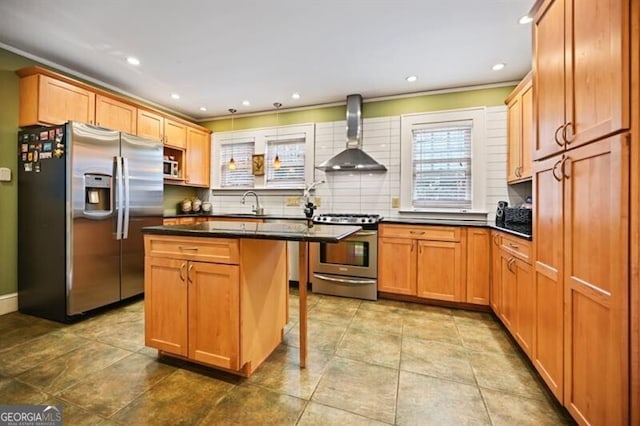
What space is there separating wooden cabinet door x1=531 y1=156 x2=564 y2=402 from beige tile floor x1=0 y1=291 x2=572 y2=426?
0.71 feet

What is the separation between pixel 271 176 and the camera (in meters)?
4.57

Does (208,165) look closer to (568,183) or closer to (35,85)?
(35,85)

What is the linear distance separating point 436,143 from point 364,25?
1.91 meters

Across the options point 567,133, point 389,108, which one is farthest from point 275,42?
point 567,133

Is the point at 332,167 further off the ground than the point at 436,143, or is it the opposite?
the point at 436,143

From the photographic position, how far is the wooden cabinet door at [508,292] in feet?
7.54

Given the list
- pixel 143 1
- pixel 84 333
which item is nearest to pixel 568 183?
pixel 143 1

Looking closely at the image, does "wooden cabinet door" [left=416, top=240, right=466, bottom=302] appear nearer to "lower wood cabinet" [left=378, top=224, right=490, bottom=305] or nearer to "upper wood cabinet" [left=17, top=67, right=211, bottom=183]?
"lower wood cabinet" [left=378, top=224, right=490, bottom=305]

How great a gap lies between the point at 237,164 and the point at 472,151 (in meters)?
3.53

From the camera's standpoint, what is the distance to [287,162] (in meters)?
4.47

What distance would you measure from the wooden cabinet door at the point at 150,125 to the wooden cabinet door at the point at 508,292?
14.1ft

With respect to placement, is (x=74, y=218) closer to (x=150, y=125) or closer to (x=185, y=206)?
(x=150, y=125)

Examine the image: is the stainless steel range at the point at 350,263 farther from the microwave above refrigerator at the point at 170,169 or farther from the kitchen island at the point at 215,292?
the microwave above refrigerator at the point at 170,169

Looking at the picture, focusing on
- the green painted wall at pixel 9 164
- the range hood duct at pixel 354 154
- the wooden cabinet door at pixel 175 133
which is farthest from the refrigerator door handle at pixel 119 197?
the range hood duct at pixel 354 154
